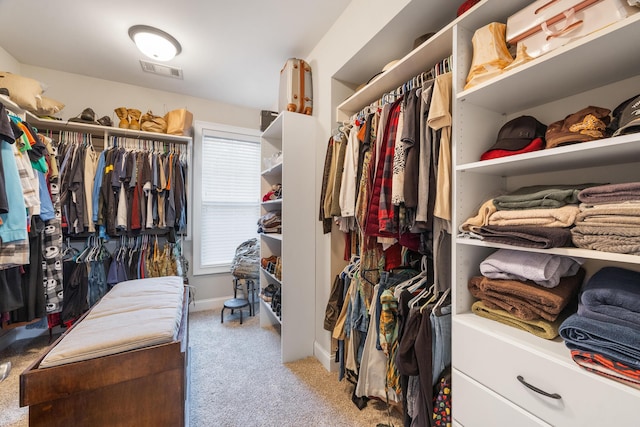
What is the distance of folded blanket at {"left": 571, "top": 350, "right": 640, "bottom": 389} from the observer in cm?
65

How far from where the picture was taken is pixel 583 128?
801mm

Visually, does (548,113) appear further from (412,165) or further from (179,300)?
(179,300)

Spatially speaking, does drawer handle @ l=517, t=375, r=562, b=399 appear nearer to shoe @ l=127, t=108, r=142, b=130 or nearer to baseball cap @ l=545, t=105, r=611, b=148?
baseball cap @ l=545, t=105, r=611, b=148

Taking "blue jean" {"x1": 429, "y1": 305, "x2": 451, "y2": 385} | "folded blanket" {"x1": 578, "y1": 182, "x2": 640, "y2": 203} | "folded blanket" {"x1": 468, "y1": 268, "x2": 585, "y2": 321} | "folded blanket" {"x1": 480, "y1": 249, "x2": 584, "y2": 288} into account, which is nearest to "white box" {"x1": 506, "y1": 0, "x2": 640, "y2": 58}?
"folded blanket" {"x1": 578, "y1": 182, "x2": 640, "y2": 203}

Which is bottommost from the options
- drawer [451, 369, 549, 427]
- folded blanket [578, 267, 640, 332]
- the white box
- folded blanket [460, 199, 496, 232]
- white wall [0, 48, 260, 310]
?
drawer [451, 369, 549, 427]

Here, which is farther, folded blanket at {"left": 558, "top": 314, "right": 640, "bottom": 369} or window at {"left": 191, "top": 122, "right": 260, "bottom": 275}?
window at {"left": 191, "top": 122, "right": 260, "bottom": 275}

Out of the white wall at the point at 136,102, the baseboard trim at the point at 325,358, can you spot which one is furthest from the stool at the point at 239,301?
the baseboard trim at the point at 325,358

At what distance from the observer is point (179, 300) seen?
4.81 feet

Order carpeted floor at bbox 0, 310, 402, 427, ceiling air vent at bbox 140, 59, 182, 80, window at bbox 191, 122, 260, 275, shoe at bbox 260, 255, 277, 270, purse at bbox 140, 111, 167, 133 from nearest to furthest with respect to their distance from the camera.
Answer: carpeted floor at bbox 0, 310, 402, 427 < ceiling air vent at bbox 140, 59, 182, 80 < shoe at bbox 260, 255, 277, 270 < purse at bbox 140, 111, 167, 133 < window at bbox 191, 122, 260, 275

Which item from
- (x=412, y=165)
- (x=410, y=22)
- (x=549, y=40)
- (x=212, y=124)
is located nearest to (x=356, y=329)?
(x=412, y=165)

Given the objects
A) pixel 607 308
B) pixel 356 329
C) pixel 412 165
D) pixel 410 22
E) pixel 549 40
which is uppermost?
pixel 410 22

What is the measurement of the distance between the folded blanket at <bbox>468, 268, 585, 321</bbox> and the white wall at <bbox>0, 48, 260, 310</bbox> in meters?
3.06

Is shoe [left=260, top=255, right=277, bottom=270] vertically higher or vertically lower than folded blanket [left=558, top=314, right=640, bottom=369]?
lower

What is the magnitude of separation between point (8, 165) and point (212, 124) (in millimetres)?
1901
